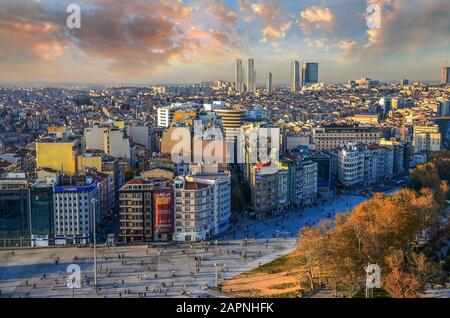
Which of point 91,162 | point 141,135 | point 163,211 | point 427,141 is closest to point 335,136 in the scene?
point 427,141

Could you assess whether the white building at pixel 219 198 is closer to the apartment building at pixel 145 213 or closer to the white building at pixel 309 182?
the apartment building at pixel 145 213

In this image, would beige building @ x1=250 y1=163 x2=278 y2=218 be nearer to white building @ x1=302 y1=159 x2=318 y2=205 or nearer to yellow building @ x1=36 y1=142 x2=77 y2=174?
white building @ x1=302 y1=159 x2=318 y2=205

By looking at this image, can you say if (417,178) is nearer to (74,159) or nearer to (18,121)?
(74,159)

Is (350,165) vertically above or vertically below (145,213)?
above

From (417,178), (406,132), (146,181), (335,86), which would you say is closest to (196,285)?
(146,181)

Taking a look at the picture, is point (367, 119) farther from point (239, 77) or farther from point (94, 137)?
point (94, 137)

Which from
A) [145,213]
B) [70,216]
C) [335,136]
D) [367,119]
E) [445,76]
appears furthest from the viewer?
[445,76]
